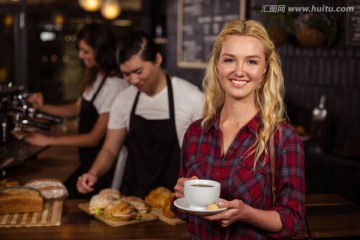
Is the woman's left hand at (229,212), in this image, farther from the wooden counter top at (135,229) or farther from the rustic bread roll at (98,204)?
the rustic bread roll at (98,204)

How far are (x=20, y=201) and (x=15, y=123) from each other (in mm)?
1009

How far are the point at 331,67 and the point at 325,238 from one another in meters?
→ 2.23

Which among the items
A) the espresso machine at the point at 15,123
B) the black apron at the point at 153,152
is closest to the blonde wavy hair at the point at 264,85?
the black apron at the point at 153,152

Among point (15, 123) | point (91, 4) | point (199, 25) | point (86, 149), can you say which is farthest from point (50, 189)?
point (91, 4)

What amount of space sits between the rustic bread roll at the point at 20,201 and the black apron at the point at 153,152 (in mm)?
723

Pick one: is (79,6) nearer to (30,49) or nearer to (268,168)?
(30,49)

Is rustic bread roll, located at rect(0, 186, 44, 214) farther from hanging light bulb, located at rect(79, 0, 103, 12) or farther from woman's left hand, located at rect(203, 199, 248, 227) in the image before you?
hanging light bulb, located at rect(79, 0, 103, 12)

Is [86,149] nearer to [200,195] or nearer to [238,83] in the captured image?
[238,83]

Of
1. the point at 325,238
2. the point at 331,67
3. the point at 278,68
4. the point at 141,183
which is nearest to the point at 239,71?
the point at 278,68

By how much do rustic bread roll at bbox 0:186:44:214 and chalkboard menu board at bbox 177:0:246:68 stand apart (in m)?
3.73

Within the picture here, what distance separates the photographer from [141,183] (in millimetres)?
3051

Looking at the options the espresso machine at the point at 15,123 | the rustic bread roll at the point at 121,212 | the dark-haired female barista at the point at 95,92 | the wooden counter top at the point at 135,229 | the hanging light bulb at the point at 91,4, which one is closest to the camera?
the wooden counter top at the point at 135,229

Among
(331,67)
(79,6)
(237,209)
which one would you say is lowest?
(237,209)

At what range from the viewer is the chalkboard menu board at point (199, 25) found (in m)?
Answer: 6.18
